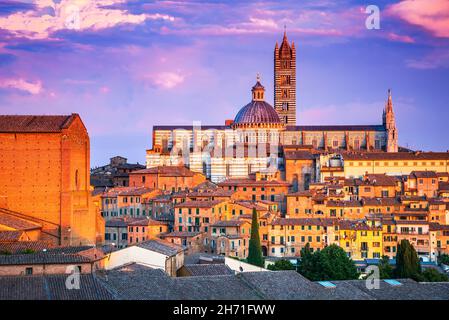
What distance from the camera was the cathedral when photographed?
64062 millimetres

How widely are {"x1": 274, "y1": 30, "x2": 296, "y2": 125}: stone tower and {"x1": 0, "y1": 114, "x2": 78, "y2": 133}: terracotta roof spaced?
4173cm

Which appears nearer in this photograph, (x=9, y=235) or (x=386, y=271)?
(x=9, y=235)

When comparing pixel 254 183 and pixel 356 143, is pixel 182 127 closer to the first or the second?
pixel 356 143

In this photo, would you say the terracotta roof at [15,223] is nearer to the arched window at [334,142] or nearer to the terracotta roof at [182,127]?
the terracotta roof at [182,127]

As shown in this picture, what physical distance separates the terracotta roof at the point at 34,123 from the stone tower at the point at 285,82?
4173cm

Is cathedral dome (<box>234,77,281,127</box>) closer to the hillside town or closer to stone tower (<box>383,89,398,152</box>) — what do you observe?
the hillside town

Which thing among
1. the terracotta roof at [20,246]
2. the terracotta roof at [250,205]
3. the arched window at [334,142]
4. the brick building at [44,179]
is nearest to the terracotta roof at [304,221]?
the terracotta roof at [250,205]

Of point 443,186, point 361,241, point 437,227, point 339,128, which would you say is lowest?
point 361,241

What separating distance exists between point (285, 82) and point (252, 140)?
1092 cm

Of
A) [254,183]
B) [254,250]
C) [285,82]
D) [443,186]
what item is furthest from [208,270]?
[285,82]

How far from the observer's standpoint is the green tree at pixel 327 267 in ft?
108

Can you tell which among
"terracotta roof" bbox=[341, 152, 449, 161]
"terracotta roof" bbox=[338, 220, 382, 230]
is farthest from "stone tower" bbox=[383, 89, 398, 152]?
"terracotta roof" bbox=[338, 220, 382, 230]

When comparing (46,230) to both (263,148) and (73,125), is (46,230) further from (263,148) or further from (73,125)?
(263,148)

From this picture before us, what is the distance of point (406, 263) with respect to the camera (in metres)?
33.8
